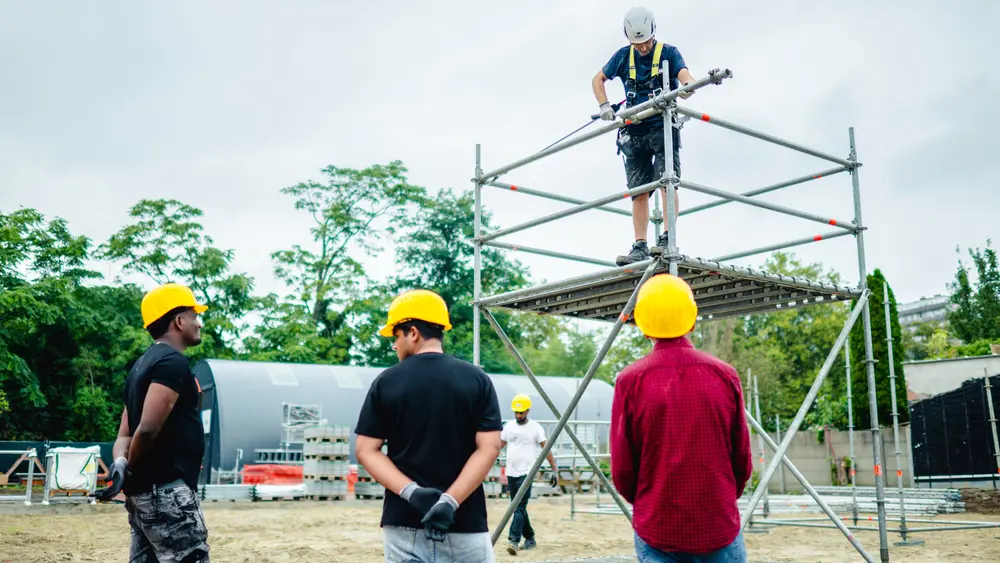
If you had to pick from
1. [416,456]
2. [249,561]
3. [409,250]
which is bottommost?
[249,561]

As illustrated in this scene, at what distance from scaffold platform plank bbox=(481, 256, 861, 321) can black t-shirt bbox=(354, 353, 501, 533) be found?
2.75m

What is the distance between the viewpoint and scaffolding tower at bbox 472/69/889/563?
6301mm

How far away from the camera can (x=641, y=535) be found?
3.52 m

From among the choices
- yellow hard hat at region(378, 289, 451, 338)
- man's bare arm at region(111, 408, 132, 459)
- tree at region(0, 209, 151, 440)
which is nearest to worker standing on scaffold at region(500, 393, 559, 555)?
man's bare arm at region(111, 408, 132, 459)

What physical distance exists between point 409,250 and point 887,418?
2386 centimetres

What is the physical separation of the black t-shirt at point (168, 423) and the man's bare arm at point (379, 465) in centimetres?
100

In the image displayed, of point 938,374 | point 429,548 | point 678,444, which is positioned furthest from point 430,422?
point 938,374

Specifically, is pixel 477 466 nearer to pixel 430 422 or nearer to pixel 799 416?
pixel 430 422

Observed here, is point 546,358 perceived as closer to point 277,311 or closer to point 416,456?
point 277,311

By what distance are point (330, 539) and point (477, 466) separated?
10.5 metres

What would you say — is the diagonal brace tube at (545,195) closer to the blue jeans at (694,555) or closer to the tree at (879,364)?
the blue jeans at (694,555)

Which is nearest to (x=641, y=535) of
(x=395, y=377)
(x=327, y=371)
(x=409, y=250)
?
(x=395, y=377)

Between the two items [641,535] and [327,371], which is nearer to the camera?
[641,535]

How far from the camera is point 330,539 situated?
43.9 ft
